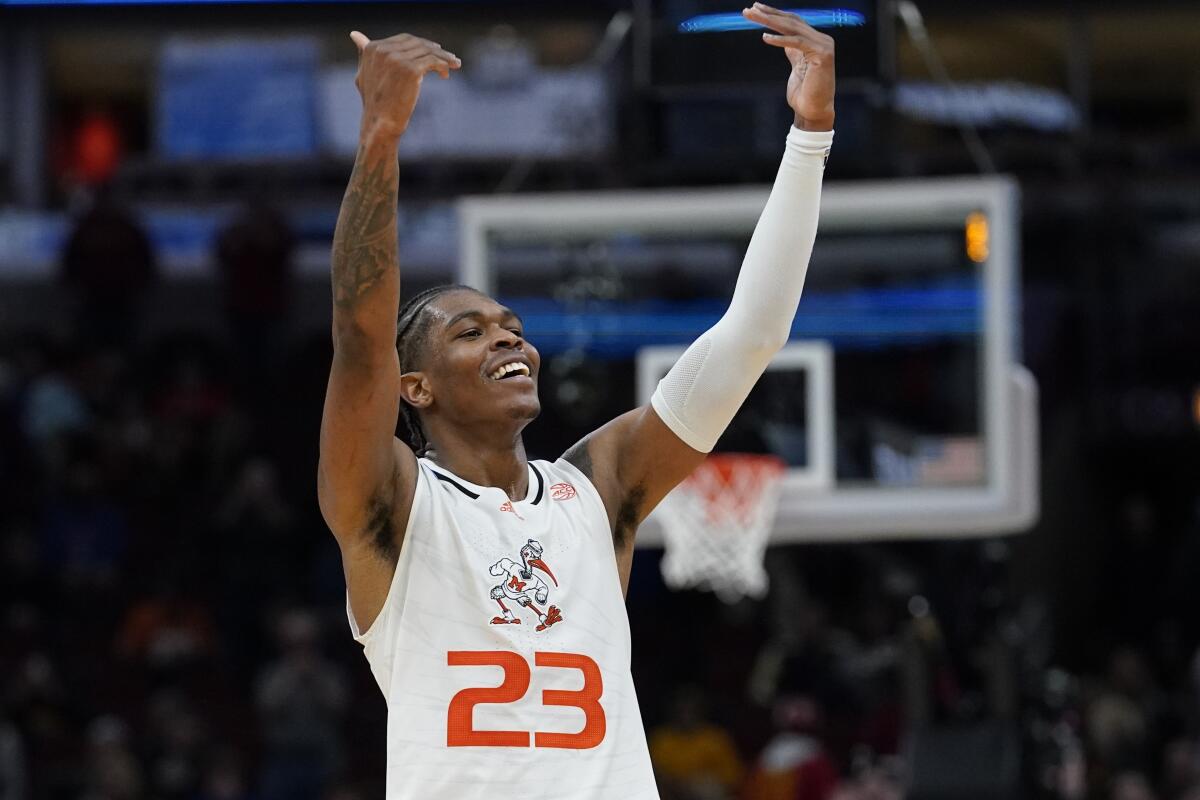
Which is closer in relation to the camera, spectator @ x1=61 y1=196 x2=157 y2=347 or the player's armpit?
the player's armpit

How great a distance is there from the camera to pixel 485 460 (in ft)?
12.5

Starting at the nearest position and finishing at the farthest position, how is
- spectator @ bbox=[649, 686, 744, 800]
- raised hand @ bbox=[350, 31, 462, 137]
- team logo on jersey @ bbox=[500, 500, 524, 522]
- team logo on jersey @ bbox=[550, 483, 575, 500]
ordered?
raised hand @ bbox=[350, 31, 462, 137]
team logo on jersey @ bbox=[500, 500, 524, 522]
team logo on jersey @ bbox=[550, 483, 575, 500]
spectator @ bbox=[649, 686, 744, 800]

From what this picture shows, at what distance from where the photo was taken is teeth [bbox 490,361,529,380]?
375 centimetres

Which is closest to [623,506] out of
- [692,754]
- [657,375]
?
[657,375]

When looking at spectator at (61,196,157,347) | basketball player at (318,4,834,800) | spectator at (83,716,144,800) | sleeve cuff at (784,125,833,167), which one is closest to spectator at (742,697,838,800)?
spectator at (83,716,144,800)

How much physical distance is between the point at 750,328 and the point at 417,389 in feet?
2.19

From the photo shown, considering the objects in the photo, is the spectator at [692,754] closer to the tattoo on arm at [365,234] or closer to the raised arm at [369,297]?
the raised arm at [369,297]

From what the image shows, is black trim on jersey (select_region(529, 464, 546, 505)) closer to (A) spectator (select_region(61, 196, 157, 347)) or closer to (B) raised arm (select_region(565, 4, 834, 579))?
(B) raised arm (select_region(565, 4, 834, 579))

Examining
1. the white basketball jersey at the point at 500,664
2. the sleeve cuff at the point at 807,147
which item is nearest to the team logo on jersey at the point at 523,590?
the white basketball jersey at the point at 500,664

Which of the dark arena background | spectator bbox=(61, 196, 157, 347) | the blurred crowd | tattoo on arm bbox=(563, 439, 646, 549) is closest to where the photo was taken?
tattoo on arm bbox=(563, 439, 646, 549)

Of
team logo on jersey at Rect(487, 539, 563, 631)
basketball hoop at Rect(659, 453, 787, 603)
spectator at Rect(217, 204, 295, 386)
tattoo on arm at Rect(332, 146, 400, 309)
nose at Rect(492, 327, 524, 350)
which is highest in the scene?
tattoo on arm at Rect(332, 146, 400, 309)

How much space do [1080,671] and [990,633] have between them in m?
4.51

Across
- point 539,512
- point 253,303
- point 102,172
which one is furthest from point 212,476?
point 539,512

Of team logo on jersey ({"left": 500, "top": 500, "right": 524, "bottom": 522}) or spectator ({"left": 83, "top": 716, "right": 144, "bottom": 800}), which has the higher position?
team logo on jersey ({"left": 500, "top": 500, "right": 524, "bottom": 522})
